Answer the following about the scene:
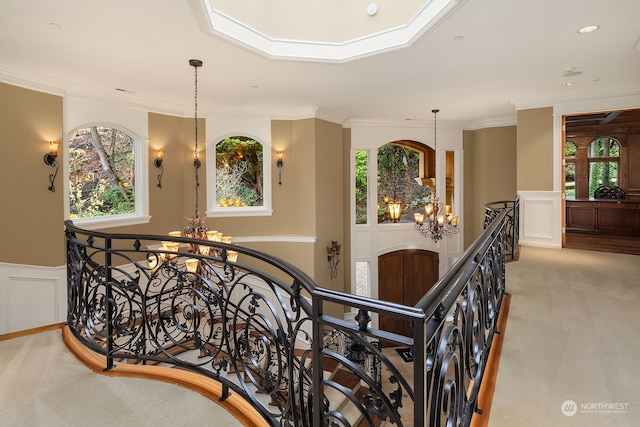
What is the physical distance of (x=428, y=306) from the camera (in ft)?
3.72

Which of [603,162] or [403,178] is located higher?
[603,162]

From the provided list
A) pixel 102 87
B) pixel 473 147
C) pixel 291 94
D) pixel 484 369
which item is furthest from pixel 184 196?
pixel 473 147

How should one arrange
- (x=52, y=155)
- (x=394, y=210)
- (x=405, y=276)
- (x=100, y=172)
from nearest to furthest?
1. (x=52, y=155)
2. (x=100, y=172)
3. (x=394, y=210)
4. (x=405, y=276)

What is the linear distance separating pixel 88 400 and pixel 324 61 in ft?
12.8

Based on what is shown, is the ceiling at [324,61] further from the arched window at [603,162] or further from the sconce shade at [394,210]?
the arched window at [603,162]

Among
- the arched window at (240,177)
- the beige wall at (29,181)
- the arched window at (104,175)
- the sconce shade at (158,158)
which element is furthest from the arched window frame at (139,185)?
the arched window at (240,177)

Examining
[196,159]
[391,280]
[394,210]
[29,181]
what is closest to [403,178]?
[394,210]

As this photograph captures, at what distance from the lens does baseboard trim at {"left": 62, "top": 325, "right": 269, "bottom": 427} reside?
2.08m

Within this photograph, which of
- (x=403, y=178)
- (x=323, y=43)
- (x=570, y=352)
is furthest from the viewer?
(x=403, y=178)

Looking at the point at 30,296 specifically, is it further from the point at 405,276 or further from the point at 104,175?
the point at 405,276

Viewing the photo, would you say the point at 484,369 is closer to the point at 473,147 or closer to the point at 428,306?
the point at 428,306

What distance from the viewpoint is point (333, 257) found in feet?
23.8

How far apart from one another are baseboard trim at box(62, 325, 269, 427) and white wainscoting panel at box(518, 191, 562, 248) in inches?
231

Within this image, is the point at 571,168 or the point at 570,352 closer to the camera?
the point at 570,352
